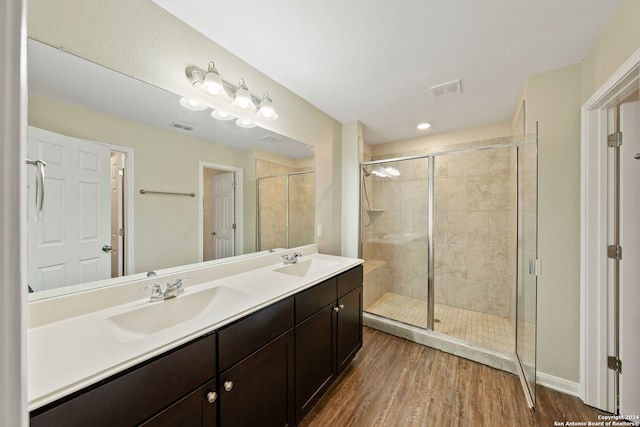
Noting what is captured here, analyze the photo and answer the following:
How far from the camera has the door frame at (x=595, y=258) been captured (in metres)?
1.52

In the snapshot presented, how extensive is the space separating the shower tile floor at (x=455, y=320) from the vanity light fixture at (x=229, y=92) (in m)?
2.46

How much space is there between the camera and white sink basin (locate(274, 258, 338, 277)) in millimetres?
1878

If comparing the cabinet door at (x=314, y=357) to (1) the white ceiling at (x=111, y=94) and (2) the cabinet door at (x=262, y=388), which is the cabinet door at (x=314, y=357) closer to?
(2) the cabinet door at (x=262, y=388)

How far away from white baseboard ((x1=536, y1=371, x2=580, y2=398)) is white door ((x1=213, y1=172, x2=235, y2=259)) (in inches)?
98.7

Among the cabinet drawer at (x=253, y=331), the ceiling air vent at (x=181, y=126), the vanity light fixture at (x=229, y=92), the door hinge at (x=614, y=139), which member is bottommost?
the cabinet drawer at (x=253, y=331)

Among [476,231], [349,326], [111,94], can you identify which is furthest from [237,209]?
[476,231]

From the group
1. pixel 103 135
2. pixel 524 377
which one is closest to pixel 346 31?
pixel 103 135

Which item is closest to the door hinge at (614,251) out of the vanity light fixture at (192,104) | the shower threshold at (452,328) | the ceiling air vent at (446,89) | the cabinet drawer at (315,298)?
the shower threshold at (452,328)

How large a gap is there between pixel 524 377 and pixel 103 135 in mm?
3073

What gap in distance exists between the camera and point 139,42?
120cm

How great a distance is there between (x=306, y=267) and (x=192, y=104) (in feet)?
4.76

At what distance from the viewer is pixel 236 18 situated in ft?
4.36

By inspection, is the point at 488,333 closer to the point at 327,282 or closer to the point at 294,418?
the point at 327,282

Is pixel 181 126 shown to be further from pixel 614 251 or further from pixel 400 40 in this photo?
pixel 614 251
